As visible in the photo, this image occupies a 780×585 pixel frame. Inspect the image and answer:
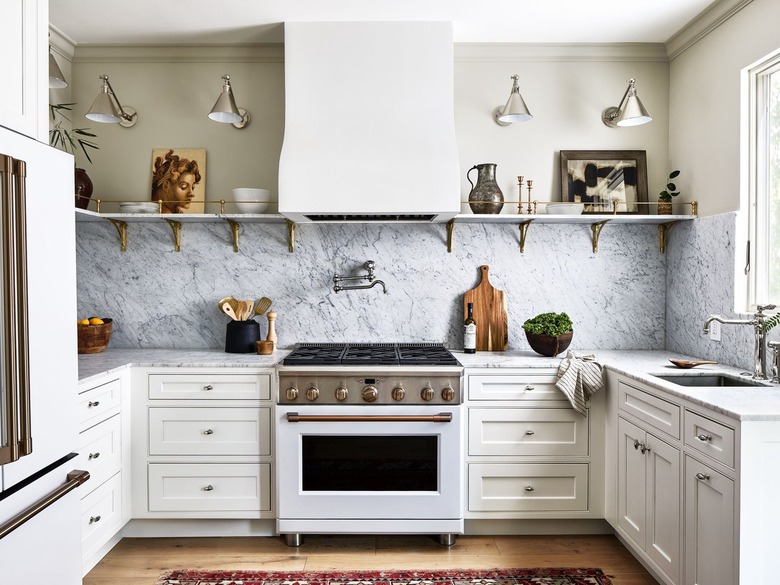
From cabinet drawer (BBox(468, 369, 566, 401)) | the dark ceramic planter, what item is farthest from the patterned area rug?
the dark ceramic planter

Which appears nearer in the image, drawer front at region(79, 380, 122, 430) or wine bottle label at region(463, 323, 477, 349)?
drawer front at region(79, 380, 122, 430)

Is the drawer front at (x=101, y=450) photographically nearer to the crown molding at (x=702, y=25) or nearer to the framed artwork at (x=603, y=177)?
the framed artwork at (x=603, y=177)

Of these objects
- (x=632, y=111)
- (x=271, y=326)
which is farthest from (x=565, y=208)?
(x=271, y=326)

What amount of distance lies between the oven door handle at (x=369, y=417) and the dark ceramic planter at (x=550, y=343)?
66 cm

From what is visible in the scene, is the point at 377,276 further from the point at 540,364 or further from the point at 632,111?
the point at 632,111

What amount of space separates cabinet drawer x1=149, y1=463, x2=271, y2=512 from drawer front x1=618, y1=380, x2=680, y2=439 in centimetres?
168

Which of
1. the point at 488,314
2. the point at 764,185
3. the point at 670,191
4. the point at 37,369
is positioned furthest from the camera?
the point at 488,314

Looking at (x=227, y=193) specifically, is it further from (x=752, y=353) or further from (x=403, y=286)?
(x=752, y=353)

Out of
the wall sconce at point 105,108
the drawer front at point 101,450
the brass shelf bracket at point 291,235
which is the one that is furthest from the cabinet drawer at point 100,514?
the wall sconce at point 105,108

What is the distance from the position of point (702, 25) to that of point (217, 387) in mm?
3009

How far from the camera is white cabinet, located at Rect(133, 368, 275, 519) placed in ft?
8.97

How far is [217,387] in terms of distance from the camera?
108 inches

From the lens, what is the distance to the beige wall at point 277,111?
3260mm

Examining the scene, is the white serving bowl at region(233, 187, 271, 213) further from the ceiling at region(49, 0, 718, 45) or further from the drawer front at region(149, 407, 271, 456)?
the drawer front at region(149, 407, 271, 456)
